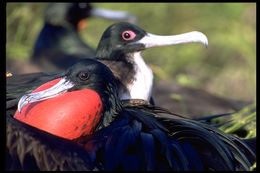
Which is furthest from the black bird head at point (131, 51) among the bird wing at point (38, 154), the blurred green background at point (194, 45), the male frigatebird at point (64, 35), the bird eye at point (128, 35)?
the blurred green background at point (194, 45)

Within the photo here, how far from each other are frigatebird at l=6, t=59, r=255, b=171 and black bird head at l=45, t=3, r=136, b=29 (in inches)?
139

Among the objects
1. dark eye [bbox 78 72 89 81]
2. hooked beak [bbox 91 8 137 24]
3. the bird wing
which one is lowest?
the bird wing

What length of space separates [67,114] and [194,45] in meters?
4.56

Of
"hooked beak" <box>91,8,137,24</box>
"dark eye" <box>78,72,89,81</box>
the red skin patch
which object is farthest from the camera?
"hooked beak" <box>91,8,137,24</box>

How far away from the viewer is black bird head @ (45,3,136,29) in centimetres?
709

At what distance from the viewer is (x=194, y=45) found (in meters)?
7.78

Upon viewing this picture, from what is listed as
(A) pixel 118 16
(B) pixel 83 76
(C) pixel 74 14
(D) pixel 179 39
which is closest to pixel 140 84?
(D) pixel 179 39

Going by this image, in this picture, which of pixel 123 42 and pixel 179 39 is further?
pixel 123 42

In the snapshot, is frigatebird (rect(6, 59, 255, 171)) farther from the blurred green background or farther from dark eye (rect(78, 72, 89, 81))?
the blurred green background

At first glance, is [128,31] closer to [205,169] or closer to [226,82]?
[205,169]

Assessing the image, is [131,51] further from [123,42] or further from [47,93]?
[47,93]

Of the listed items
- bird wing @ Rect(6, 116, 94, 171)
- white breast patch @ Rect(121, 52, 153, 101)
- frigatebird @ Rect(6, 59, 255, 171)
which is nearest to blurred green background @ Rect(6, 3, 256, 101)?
white breast patch @ Rect(121, 52, 153, 101)

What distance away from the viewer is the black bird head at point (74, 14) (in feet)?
23.2

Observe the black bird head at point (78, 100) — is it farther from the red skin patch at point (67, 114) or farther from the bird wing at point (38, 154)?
the bird wing at point (38, 154)
